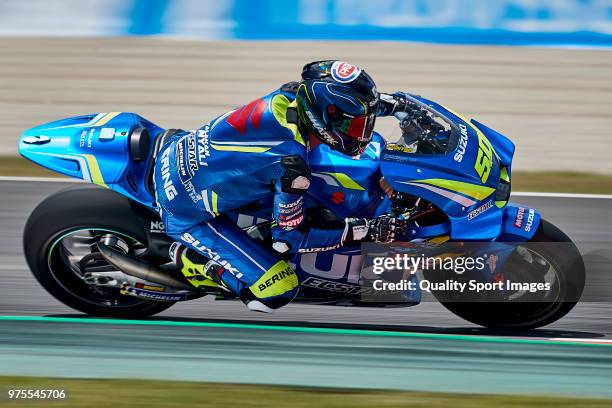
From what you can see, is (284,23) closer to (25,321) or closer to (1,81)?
(1,81)

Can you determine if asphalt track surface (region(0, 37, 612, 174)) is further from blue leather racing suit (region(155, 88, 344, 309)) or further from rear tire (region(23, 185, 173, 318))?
blue leather racing suit (region(155, 88, 344, 309))

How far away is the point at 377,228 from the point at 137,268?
1.61 metres

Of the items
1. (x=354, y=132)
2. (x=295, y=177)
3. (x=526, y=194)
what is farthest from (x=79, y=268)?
(x=526, y=194)

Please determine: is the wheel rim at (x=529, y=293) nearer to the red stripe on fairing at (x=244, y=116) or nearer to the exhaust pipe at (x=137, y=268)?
the red stripe on fairing at (x=244, y=116)

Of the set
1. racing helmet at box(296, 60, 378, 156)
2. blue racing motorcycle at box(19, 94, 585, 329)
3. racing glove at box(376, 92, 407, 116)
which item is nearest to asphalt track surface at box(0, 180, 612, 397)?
blue racing motorcycle at box(19, 94, 585, 329)

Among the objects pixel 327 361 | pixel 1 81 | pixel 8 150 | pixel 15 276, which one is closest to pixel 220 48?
pixel 1 81

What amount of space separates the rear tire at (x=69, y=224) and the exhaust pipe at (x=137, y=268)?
0.15 meters

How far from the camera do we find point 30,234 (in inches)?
232

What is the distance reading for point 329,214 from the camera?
552 centimetres

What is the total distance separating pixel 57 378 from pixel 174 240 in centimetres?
121

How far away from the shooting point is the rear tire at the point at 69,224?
579 cm

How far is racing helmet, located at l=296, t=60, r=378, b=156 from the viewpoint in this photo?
16.5 ft

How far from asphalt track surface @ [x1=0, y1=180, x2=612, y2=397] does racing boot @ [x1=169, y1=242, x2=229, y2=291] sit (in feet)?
0.98

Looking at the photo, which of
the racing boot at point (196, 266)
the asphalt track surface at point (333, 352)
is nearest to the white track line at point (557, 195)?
the asphalt track surface at point (333, 352)
